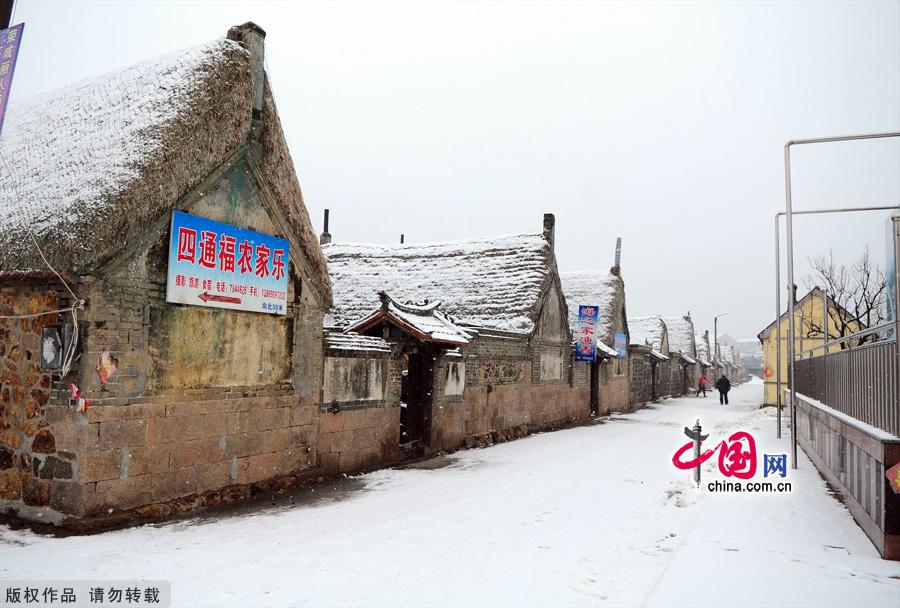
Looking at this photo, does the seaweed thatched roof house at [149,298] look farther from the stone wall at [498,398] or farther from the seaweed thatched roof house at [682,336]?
the seaweed thatched roof house at [682,336]

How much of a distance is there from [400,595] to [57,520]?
4.55 metres

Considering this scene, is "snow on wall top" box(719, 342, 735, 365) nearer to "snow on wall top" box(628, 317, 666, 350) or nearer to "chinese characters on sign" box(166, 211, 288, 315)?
"snow on wall top" box(628, 317, 666, 350)

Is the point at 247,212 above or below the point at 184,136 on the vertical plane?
below

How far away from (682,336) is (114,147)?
55.6 m

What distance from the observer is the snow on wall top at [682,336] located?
187 ft

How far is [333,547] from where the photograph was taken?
726 cm

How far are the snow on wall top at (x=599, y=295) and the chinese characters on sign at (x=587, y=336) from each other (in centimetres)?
601

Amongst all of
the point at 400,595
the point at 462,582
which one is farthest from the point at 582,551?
the point at 400,595

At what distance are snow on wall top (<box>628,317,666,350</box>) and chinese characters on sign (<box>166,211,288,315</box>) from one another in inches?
1508

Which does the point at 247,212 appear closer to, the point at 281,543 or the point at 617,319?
the point at 281,543

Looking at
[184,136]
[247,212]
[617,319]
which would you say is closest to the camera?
[184,136]

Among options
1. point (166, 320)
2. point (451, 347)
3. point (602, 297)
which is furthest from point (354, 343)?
point (602, 297)

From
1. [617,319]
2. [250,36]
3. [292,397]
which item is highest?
[250,36]

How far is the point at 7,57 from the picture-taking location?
7.36 meters
